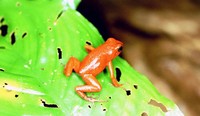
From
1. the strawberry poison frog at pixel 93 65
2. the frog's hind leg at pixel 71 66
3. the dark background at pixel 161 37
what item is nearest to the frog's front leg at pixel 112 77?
the strawberry poison frog at pixel 93 65

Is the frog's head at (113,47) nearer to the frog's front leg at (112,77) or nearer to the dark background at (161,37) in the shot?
the frog's front leg at (112,77)

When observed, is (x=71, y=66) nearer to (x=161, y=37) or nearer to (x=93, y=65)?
(x=93, y=65)

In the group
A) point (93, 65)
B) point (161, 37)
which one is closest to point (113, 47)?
point (93, 65)

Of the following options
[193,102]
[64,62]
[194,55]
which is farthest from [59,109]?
[194,55]

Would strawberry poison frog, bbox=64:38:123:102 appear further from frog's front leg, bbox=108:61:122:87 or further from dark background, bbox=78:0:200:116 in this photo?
→ dark background, bbox=78:0:200:116

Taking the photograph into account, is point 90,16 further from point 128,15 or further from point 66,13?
point 66,13

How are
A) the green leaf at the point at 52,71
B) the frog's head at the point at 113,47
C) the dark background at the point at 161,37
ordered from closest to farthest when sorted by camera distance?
the green leaf at the point at 52,71, the frog's head at the point at 113,47, the dark background at the point at 161,37

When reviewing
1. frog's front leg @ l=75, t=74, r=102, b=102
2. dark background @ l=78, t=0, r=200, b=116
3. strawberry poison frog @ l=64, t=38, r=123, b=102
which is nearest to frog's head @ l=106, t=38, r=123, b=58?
strawberry poison frog @ l=64, t=38, r=123, b=102
